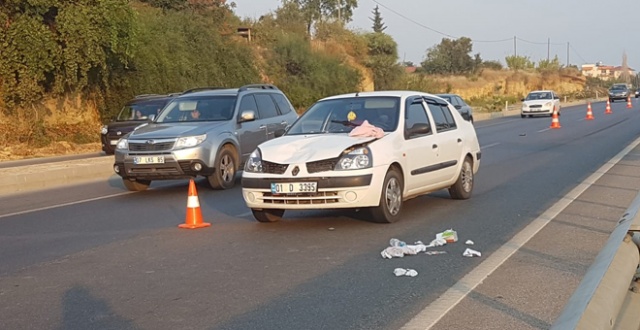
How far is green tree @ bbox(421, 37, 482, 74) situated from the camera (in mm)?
107438

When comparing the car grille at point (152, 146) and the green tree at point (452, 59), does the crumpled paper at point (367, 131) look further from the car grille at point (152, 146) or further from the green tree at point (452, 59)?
the green tree at point (452, 59)

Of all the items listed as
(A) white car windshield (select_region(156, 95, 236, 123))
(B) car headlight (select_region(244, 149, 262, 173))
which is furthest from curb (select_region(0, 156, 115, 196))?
(B) car headlight (select_region(244, 149, 262, 173))

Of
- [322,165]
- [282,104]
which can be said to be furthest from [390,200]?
[282,104]

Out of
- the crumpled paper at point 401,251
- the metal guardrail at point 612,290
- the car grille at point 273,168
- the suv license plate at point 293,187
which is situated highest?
the metal guardrail at point 612,290

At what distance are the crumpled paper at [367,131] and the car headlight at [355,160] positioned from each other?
0.34 metres

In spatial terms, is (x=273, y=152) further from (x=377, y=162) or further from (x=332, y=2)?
(x=332, y=2)

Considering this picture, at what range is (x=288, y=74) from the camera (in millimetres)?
48562

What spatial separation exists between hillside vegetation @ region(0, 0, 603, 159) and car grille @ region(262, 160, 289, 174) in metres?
19.1

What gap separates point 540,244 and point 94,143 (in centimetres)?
2470

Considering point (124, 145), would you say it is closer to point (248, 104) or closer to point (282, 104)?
point (248, 104)

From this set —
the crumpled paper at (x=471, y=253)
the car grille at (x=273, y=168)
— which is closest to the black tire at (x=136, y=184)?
the car grille at (x=273, y=168)

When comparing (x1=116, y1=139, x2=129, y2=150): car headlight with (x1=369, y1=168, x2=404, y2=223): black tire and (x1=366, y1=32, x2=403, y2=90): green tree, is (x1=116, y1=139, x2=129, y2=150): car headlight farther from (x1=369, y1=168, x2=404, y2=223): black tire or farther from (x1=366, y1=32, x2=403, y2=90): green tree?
(x1=366, y1=32, x2=403, y2=90): green tree

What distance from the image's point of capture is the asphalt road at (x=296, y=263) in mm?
5570

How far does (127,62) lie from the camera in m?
30.2
